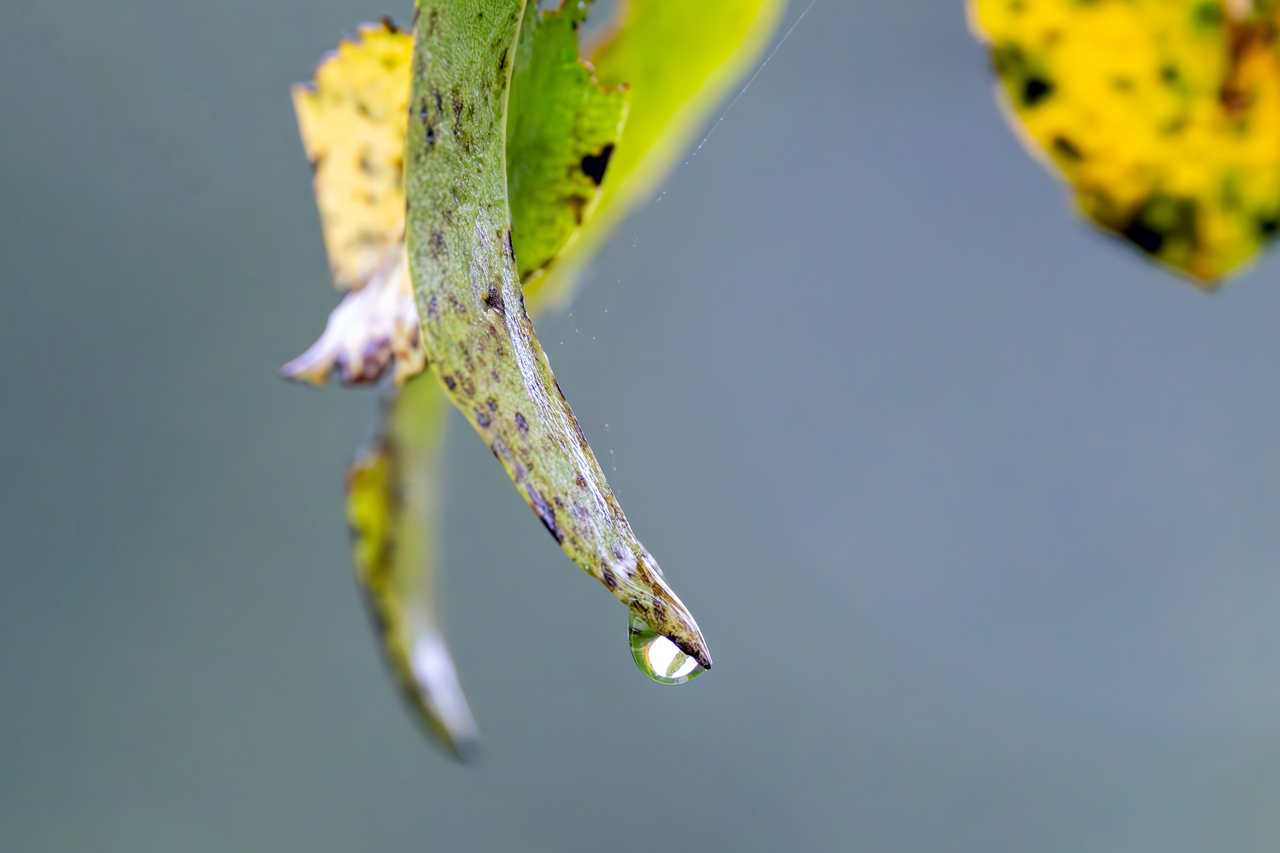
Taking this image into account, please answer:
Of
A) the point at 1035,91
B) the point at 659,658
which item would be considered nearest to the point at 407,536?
the point at 659,658

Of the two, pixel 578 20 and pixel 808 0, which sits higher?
pixel 808 0

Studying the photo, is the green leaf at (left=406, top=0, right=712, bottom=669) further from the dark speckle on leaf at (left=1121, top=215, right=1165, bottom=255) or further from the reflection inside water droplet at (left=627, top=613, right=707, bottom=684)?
the dark speckle on leaf at (left=1121, top=215, right=1165, bottom=255)

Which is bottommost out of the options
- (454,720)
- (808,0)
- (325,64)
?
(454,720)

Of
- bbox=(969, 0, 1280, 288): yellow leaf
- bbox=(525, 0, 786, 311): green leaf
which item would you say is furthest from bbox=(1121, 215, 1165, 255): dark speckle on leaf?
bbox=(525, 0, 786, 311): green leaf

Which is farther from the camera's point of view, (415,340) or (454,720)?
(454,720)

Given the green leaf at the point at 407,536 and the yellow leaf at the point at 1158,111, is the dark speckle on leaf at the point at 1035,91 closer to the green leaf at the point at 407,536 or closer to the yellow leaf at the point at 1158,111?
the yellow leaf at the point at 1158,111

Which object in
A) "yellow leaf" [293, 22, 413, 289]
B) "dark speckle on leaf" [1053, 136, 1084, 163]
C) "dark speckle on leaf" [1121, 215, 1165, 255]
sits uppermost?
"dark speckle on leaf" [1053, 136, 1084, 163]

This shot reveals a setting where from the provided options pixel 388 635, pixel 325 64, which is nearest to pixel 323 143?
pixel 325 64

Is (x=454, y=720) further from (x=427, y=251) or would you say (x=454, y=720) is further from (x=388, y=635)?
(x=427, y=251)
